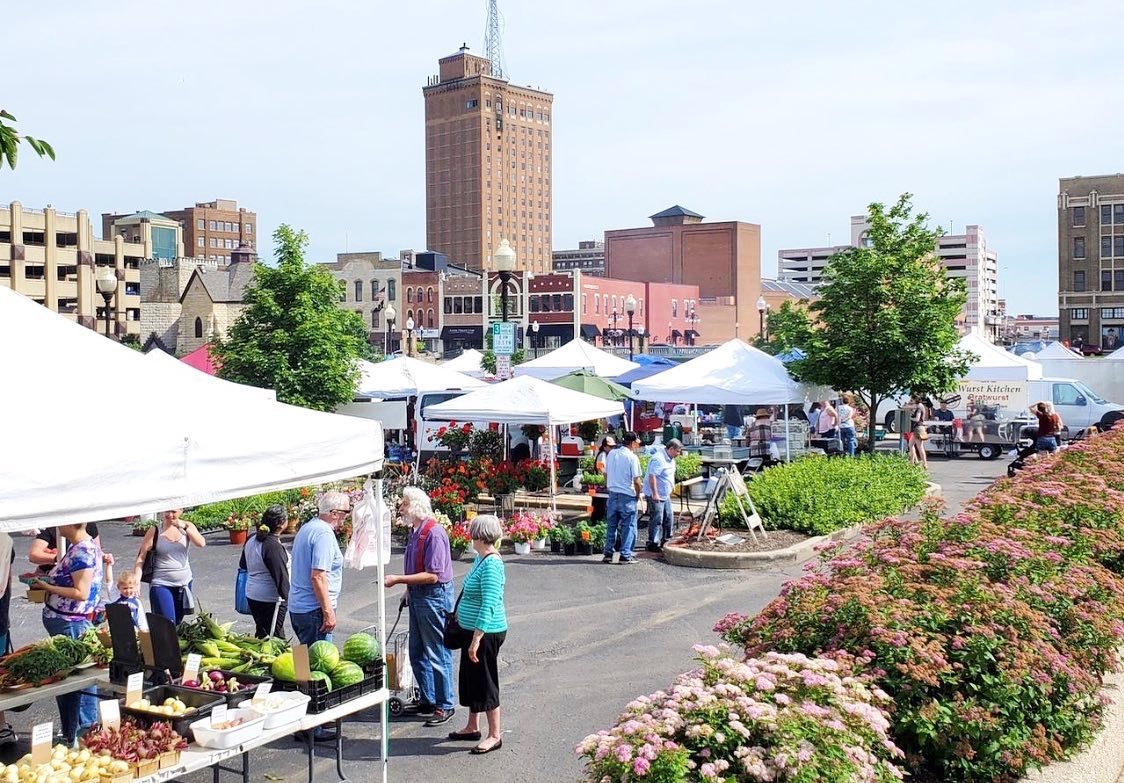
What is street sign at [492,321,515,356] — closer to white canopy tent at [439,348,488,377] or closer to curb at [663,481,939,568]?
curb at [663,481,939,568]

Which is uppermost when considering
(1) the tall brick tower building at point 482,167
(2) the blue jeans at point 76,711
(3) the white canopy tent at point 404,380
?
(1) the tall brick tower building at point 482,167

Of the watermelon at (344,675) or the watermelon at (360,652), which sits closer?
the watermelon at (344,675)

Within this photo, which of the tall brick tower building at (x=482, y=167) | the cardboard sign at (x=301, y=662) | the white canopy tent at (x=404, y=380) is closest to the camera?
the cardboard sign at (x=301, y=662)

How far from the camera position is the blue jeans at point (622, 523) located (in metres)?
15.0

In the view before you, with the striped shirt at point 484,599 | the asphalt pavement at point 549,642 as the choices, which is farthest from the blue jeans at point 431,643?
the striped shirt at point 484,599

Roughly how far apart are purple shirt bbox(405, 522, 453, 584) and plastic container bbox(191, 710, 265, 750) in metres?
2.31

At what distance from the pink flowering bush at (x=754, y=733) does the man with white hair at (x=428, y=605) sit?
3.24m

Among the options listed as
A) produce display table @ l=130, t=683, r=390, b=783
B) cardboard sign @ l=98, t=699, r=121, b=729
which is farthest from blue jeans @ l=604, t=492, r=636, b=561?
cardboard sign @ l=98, t=699, r=121, b=729

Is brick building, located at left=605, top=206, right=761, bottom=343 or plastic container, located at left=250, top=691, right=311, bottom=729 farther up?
brick building, located at left=605, top=206, right=761, bottom=343

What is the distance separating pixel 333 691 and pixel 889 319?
1743 cm

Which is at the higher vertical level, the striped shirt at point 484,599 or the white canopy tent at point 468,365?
the white canopy tent at point 468,365

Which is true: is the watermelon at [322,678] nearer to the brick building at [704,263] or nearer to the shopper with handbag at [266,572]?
the shopper with handbag at [266,572]

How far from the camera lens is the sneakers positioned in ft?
27.5

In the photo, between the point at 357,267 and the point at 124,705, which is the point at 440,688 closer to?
the point at 124,705
